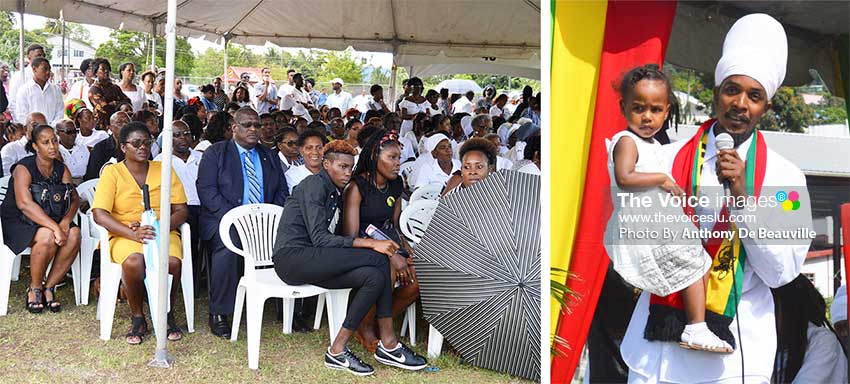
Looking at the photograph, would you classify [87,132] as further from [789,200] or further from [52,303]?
[789,200]

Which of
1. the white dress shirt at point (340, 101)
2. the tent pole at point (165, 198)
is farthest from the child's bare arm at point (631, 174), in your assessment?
the white dress shirt at point (340, 101)

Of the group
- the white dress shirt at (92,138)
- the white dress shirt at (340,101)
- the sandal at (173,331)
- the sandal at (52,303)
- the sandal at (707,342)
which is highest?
the white dress shirt at (340,101)

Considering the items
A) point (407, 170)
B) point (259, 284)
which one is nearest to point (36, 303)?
point (259, 284)

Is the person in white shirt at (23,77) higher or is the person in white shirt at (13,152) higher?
the person in white shirt at (23,77)

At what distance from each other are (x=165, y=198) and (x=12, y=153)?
254 cm

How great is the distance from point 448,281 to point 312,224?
775 millimetres

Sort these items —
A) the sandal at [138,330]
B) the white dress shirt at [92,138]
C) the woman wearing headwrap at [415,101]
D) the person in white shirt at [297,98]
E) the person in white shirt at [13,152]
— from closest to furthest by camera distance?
the sandal at [138,330]
the person in white shirt at [13,152]
the white dress shirt at [92,138]
the woman wearing headwrap at [415,101]
the person in white shirt at [297,98]

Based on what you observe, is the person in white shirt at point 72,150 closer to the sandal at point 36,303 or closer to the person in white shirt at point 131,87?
the sandal at point 36,303

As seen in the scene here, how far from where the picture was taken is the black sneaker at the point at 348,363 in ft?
13.4

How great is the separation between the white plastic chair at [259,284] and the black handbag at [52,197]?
43.5 inches

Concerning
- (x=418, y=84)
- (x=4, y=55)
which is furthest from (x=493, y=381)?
(x=4, y=55)

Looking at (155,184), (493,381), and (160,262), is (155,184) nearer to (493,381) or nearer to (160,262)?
(160,262)

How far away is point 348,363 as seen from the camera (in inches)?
162

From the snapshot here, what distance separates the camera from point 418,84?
40.7 feet
